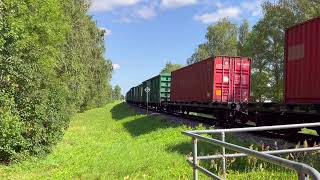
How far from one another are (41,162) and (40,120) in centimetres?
147

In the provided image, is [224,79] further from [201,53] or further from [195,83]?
[201,53]

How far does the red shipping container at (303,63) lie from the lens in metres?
13.9

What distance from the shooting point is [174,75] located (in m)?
39.6

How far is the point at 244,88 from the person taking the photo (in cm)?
2736

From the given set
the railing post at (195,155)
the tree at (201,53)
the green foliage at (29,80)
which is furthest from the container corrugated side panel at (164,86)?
the tree at (201,53)

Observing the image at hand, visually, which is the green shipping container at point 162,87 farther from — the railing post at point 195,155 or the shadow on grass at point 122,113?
the railing post at point 195,155

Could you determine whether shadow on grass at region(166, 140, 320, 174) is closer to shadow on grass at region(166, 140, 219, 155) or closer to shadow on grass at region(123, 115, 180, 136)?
shadow on grass at region(166, 140, 219, 155)

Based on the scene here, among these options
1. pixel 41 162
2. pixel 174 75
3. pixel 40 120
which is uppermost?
pixel 174 75

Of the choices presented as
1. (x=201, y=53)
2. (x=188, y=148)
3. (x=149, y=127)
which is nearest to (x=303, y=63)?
(x=188, y=148)

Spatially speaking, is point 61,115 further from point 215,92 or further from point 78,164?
point 215,92

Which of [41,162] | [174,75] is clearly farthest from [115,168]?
[174,75]

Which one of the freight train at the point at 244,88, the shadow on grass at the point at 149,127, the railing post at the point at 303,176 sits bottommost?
the shadow on grass at the point at 149,127

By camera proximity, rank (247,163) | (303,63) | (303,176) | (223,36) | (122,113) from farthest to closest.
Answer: (223,36) < (122,113) < (303,63) < (247,163) < (303,176)

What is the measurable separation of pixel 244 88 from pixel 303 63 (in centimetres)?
1268
